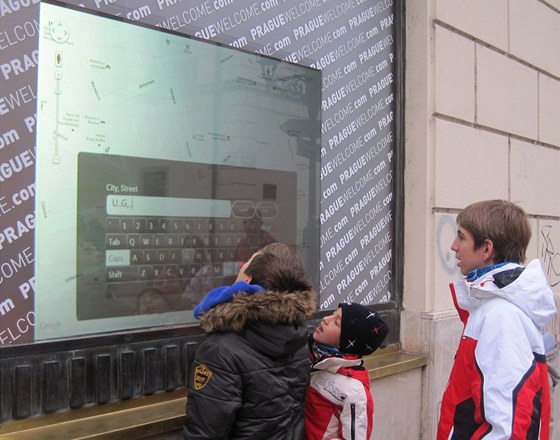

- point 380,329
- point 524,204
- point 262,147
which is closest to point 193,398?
point 380,329

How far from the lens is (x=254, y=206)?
137 inches

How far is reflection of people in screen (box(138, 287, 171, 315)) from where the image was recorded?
9.82 feet

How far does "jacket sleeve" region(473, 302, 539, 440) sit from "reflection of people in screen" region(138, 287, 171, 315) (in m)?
1.57

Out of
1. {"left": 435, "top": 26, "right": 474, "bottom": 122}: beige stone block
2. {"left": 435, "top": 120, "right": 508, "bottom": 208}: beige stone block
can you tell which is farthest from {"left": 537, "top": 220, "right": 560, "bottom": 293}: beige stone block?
{"left": 435, "top": 26, "right": 474, "bottom": 122}: beige stone block

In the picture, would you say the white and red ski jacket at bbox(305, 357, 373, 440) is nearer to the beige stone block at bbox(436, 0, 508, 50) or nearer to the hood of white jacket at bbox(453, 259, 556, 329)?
the hood of white jacket at bbox(453, 259, 556, 329)

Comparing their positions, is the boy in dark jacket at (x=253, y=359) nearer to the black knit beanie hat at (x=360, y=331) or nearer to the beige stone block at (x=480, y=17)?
the black knit beanie hat at (x=360, y=331)

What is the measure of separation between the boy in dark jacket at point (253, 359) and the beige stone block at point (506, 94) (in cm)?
315

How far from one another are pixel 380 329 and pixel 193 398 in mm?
801

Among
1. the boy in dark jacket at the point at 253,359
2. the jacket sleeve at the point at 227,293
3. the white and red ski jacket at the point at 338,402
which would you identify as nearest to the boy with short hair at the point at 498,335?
the white and red ski jacket at the point at 338,402

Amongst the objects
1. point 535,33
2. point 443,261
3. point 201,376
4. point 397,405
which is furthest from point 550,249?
point 201,376

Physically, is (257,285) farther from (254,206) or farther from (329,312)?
(329,312)

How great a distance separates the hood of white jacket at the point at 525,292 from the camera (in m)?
2.24

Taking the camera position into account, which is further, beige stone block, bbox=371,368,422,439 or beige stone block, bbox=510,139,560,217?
beige stone block, bbox=510,139,560,217

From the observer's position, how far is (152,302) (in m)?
3.03
